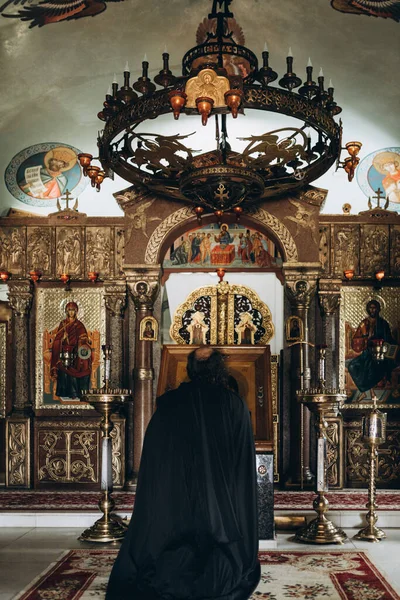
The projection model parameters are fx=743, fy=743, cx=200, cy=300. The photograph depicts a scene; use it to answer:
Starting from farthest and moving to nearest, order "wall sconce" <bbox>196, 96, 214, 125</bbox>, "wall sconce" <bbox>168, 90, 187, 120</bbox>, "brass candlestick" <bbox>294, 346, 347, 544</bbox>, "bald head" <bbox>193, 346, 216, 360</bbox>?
"brass candlestick" <bbox>294, 346, 347, 544</bbox>
"wall sconce" <bbox>168, 90, 187, 120</bbox>
"wall sconce" <bbox>196, 96, 214, 125</bbox>
"bald head" <bbox>193, 346, 216, 360</bbox>

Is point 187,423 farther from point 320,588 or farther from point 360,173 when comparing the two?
point 360,173

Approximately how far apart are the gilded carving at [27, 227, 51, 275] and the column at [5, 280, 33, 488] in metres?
0.32

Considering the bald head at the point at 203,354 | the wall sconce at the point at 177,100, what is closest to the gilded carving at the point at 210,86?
the wall sconce at the point at 177,100

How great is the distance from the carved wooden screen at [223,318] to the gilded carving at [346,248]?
136 cm

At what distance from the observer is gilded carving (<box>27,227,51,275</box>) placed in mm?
11297

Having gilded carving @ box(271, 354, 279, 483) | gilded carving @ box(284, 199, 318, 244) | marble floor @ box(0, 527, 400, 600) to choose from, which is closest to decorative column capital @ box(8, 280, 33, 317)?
marble floor @ box(0, 527, 400, 600)

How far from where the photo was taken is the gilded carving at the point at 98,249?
11258 mm

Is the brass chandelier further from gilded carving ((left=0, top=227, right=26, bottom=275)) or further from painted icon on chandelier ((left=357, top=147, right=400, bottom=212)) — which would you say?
gilded carving ((left=0, top=227, right=26, bottom=275))

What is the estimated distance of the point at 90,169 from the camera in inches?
319

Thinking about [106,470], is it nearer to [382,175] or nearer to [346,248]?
[346,248]

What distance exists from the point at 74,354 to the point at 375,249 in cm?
479

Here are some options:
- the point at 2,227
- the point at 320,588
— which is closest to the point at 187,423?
the point at 320,588

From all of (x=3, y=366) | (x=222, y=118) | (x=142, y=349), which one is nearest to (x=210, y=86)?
(x=222, y=118)

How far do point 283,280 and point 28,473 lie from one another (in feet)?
15.6
